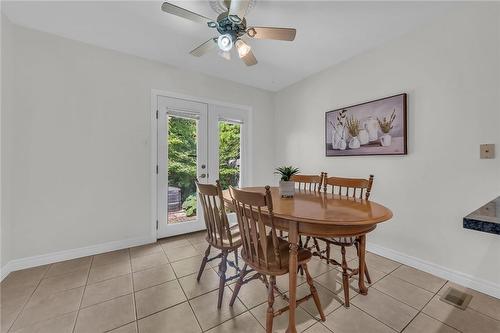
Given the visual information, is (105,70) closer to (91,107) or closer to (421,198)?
(91,107)

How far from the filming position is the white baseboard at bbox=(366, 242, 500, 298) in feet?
5.56

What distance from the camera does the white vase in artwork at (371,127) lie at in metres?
2.45

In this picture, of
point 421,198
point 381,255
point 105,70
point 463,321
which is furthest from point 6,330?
point 421,198

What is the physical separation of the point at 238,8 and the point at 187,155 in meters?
2.07

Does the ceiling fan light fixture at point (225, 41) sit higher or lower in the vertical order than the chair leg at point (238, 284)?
higher

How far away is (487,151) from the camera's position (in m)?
1.71

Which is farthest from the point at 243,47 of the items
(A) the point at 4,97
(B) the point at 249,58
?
(A) the point at 4,97

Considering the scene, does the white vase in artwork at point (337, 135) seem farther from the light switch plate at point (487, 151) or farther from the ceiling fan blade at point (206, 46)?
the ceiling fan blade at point (206, 46)

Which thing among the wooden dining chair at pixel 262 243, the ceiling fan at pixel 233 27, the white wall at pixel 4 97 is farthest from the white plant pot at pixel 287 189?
the white wall at pixel 4 97

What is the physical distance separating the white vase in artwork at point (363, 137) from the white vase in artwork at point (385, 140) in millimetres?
163

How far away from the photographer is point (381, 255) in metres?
2.41

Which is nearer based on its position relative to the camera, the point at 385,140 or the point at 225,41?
the point at 225,41

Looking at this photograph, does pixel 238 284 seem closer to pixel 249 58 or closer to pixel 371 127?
pixel 249 58

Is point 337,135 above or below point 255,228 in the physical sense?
above
